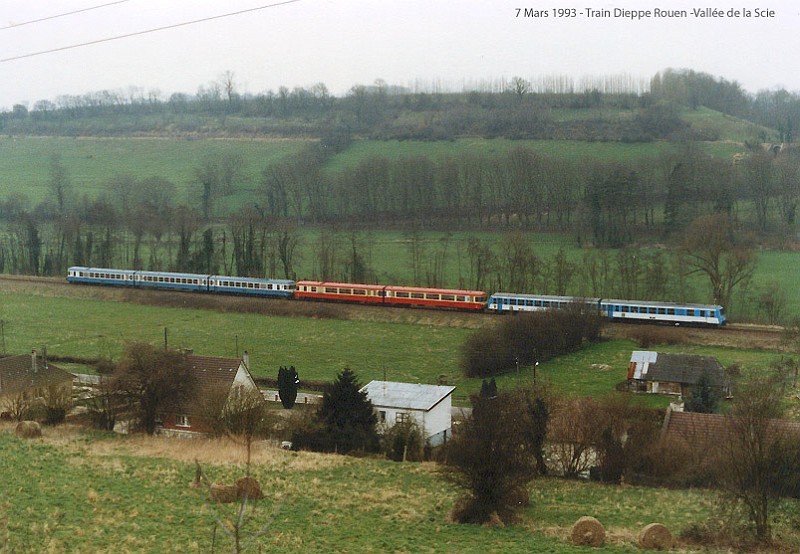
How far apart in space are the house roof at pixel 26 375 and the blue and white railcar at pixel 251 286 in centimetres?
1229

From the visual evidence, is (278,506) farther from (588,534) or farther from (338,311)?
(338,311)

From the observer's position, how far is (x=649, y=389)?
19547mm

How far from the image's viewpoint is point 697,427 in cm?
1420

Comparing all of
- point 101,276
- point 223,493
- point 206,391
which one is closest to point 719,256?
point 206,391

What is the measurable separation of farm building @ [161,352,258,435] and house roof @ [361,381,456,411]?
8.02 ft

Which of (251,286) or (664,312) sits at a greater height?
(251,286)

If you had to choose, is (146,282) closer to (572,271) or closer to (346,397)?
(572,271)

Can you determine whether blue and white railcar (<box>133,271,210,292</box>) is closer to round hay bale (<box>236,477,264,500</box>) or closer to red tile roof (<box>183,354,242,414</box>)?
red tile roof (<box>183,354,242,414</box>)

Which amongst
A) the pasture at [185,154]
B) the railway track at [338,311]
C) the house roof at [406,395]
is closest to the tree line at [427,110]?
the pasture at [185,154]

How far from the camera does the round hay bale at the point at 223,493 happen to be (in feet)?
37.0

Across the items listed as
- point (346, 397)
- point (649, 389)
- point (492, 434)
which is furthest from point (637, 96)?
point (492, 434)

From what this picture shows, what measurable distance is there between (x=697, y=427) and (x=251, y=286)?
67.4 ft

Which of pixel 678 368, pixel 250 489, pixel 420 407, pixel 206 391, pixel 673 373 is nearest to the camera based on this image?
pixel 250 489

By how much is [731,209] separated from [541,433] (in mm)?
25086
